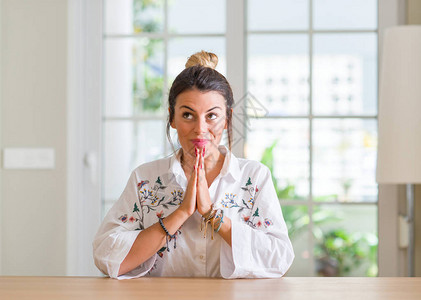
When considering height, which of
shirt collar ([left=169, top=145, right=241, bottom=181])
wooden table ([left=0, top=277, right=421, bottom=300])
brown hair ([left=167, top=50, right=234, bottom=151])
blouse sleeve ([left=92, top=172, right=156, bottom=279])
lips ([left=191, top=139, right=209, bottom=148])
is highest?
brown hair ([left=167, top=50, right=234, bottom=151])

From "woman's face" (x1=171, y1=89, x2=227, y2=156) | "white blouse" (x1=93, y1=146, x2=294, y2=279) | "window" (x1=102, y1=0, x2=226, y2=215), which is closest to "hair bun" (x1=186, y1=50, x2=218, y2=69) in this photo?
"woman's face" (x1=171, y1=89, x2=227, y2=156)

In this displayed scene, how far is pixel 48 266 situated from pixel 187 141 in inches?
63.6

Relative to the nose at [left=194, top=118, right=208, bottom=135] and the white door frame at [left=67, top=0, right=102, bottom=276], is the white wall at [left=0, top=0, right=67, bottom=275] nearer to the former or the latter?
the white door frame at [left=67, top=0, right=102, bottom=276]

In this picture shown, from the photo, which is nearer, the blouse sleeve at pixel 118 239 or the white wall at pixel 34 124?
the blouse sleeve at pixel 118 239

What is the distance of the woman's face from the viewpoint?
1.46 m

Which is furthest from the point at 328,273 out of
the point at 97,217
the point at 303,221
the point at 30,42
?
the point at 30,42

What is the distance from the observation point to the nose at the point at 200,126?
4.74 feet

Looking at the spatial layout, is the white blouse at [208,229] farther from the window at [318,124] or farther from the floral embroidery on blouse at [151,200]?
the window at [318,124]

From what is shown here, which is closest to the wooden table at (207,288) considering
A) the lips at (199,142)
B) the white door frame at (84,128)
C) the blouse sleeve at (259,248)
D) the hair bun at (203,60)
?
the blouse sleeve at (259,248)

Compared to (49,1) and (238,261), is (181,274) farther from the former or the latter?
(49,1)

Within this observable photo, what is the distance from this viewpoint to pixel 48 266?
2770 millimetres

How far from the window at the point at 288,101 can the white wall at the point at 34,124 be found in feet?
0.89

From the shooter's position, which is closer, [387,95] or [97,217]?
[387,95]

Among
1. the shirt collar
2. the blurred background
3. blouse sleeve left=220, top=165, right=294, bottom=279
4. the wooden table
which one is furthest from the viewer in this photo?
the blurred background
